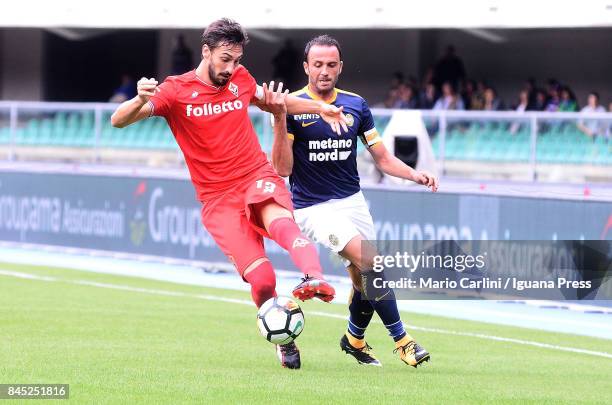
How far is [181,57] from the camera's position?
33.2 metres

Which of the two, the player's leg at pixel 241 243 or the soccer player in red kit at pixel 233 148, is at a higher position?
the soccer player in red kit at pixel 233 148

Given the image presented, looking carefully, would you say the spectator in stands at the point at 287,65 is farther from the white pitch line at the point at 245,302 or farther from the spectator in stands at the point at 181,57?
the white pitch line at the point at 245,302

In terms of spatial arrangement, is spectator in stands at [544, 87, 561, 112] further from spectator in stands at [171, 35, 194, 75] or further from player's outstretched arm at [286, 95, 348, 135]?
player's outstretched arm at [286, 95, 348, 135]

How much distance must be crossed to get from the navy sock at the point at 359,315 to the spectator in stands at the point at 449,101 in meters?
14.3

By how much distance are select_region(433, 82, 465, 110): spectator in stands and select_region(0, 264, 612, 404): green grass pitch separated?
379 inches

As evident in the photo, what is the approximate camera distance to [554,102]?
24.3 metres

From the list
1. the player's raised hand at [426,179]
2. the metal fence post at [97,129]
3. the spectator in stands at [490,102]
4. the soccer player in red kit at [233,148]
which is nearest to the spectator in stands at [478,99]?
the spectator in stands at [490,102]

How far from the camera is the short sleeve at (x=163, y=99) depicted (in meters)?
9.72

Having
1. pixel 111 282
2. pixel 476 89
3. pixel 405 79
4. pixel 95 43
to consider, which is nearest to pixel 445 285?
pixel 111 282

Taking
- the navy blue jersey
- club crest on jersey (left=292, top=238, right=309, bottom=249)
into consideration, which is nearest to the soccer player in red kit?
club crest on jersey (left=292, top=238, right=309, bottom=249)

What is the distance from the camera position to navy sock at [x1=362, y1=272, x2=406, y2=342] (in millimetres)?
10523

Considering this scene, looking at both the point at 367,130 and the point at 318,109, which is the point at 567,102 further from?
the point at 318,109

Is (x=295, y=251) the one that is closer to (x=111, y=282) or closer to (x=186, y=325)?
(x=186, y=325)

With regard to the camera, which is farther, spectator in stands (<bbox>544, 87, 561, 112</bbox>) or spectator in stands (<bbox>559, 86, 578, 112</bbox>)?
spectator in stands (<bbox>544, 87, 561, 112</bbox>)
